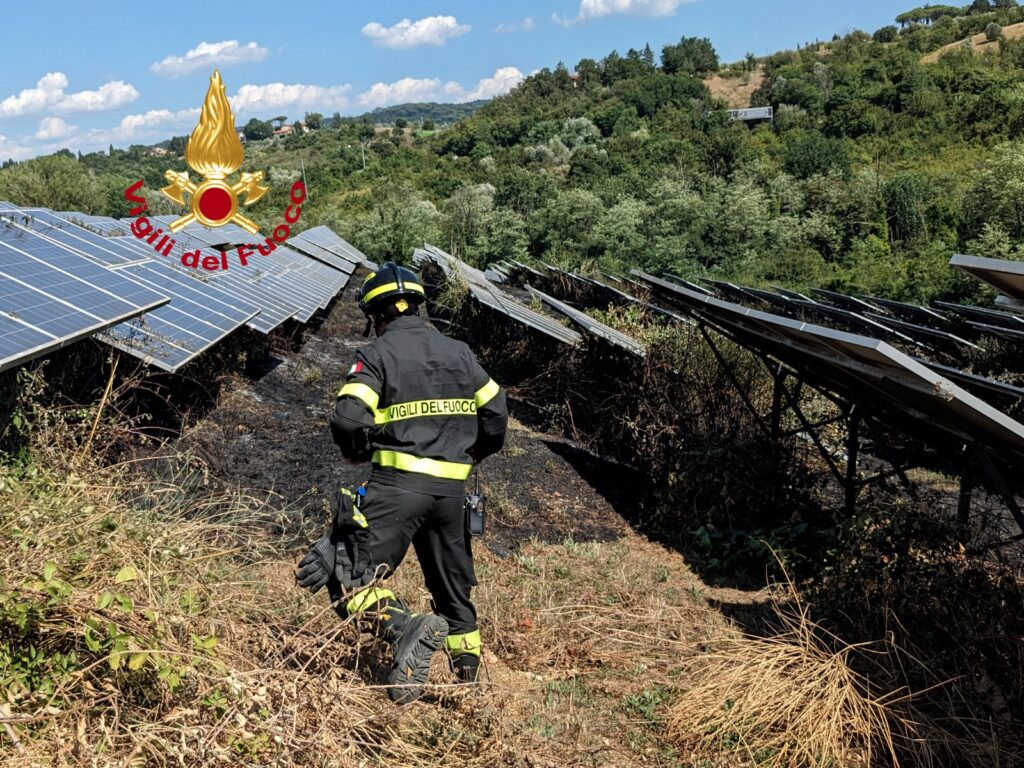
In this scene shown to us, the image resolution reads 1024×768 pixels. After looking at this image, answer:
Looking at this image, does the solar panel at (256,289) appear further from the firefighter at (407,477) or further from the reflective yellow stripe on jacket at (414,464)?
the reflective yellow stripe on jacket at (414,464)

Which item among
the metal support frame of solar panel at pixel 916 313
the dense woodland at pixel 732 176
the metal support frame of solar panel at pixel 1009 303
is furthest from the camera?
Result: the dense woodland at pixel 732 176

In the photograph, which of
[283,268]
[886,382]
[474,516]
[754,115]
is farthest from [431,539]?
[754,115]

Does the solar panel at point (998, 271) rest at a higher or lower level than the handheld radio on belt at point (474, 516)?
higher

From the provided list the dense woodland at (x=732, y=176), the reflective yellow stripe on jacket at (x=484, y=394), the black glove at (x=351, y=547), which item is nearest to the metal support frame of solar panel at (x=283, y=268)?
the dense woodland at (x=732, y=176)

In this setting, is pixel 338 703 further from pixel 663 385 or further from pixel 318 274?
pixel 318 274

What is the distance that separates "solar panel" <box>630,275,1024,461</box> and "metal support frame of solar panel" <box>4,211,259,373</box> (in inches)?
174

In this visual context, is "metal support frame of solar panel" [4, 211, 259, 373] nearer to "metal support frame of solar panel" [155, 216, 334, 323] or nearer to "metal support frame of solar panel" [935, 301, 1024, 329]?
"metal support frame of solar panel" [155, 216, 334, 323]

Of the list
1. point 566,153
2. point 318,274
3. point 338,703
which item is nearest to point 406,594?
point 338,703

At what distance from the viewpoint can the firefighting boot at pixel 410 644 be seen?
361 centimetres

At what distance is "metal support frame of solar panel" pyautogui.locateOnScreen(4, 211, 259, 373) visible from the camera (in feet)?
23.5

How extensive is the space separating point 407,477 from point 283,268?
15.7 metres

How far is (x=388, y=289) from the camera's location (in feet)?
13.0

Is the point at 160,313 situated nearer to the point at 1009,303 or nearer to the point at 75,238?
the point at 75,238

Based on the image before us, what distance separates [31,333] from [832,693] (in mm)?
4704
